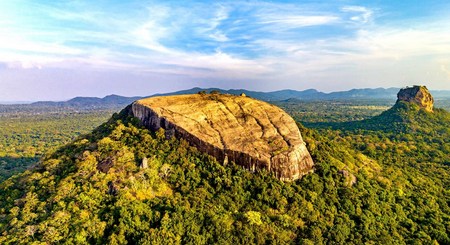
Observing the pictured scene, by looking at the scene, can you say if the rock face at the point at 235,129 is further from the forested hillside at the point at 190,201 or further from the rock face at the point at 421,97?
the rock face at the point at 421,97

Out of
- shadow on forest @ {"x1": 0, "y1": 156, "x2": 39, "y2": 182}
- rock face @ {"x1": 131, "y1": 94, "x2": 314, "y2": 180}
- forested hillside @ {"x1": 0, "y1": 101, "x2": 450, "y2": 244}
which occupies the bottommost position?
shadow on forest @ {"x1": 0, "y1": 156, "x2": 39, "y2": 182}

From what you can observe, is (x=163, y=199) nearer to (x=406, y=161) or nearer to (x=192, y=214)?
(x=192, y=214)

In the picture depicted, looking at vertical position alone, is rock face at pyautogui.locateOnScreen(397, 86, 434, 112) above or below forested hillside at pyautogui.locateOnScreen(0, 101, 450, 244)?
above

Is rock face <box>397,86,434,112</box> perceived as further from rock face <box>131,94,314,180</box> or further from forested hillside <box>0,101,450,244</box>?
rock face <box>131,94,314,180</box>

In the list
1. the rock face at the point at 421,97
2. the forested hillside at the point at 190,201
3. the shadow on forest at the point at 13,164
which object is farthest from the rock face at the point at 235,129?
the rock face at the point at 421,97

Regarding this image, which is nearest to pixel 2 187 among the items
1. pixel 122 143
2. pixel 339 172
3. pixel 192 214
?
pixel 122 143

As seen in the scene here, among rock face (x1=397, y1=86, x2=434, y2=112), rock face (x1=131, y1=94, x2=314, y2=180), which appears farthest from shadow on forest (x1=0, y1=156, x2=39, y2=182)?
rock face (x1=397, y1=86, x2=434, y2=112)

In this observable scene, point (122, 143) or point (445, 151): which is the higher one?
point (122, 143)
